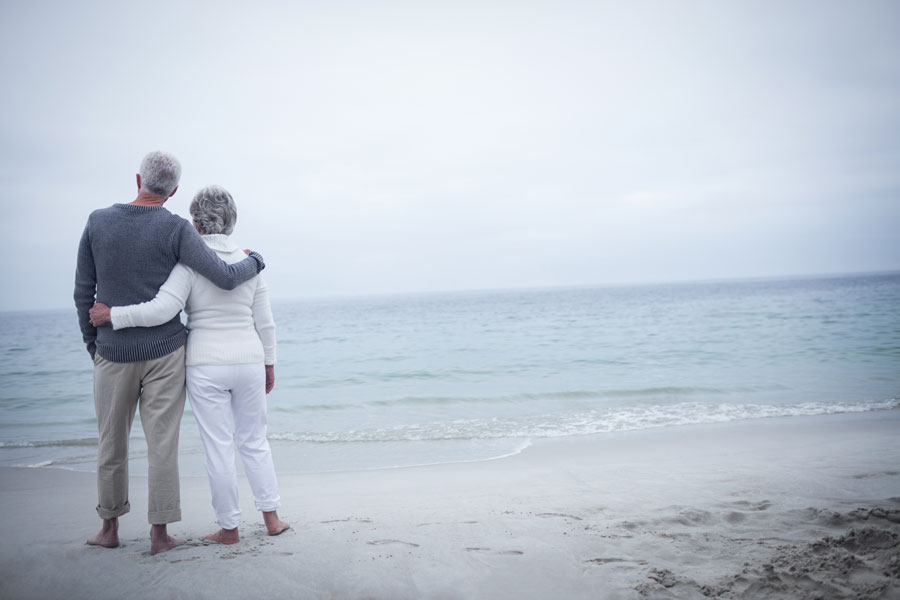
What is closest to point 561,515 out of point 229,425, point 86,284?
point 229,425

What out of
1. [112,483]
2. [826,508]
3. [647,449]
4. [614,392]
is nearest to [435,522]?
[112,483]

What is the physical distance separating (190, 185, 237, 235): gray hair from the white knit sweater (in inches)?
2.5

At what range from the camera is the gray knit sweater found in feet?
8.80

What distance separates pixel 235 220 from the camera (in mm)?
3039

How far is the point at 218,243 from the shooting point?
2924mm

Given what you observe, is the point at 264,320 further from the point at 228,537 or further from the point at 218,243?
the point at 228,537

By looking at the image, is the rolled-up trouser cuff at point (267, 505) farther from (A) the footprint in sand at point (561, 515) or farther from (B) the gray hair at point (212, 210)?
(A) the footprint in sand at point (561, 515)

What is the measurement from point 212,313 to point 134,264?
0.46 m

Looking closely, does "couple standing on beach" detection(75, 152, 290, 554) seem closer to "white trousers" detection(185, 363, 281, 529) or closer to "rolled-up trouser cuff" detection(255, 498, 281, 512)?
"white trousers" detection(185, 363, 281, 529)

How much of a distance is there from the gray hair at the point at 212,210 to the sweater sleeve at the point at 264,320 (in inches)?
15.3

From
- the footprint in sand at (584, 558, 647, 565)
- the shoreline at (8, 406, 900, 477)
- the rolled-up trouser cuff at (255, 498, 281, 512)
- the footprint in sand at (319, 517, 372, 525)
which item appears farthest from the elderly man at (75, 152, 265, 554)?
the shoreline at (8, 406, 900, 477)

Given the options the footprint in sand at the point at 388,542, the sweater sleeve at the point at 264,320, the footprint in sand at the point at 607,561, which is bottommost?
the footprint in sand at the point at 388,542

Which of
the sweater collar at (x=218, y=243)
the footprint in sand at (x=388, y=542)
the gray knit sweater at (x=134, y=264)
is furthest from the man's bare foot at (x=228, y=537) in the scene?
the sweater collar at (x=218, y=243)

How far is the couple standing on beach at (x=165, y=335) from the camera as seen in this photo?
8.83 ft
